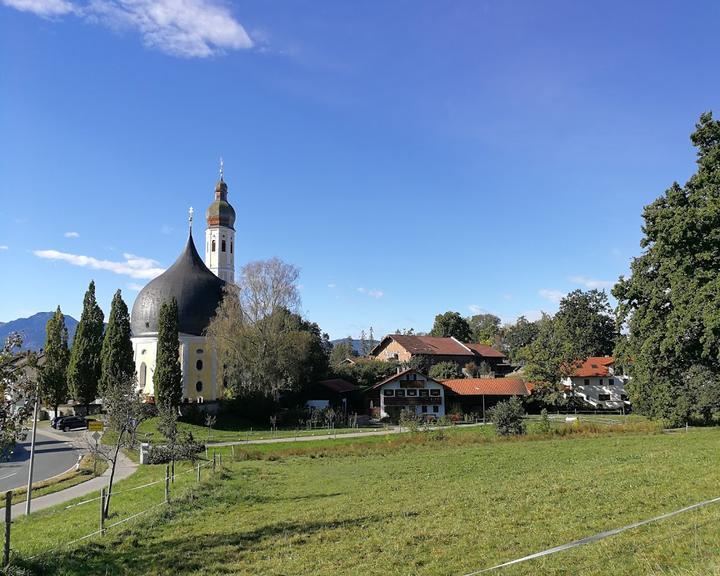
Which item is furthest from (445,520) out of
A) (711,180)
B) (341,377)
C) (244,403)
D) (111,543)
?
(341,377)

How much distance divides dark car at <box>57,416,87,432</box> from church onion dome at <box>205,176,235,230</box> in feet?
122

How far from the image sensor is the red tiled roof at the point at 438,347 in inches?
3231

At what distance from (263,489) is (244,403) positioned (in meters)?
36.8

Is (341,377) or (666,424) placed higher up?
(341,377)

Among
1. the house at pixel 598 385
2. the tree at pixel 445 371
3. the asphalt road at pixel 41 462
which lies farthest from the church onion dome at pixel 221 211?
the house at pixel 598 385

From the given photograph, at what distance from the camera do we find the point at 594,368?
72.5 meters

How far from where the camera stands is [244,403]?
55.9 m

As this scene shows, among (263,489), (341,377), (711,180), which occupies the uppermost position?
(711,180)

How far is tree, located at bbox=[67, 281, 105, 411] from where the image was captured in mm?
53875

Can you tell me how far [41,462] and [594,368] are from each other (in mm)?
62236

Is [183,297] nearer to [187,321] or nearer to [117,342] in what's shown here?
[187,321]

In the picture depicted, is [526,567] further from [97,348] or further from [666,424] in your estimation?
[97,348]

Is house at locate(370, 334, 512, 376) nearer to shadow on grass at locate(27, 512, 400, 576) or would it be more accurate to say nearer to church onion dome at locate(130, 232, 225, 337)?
church onion dome at locate(130, 232, 225, 337)

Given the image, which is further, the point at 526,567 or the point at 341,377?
the point at 341,377
